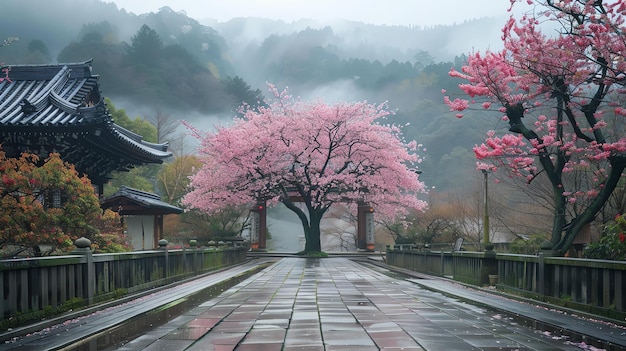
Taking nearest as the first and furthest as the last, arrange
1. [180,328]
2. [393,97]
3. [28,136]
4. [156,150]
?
1. [180,328]
2. [28,136]
3. [156,150]
4. [393,97]

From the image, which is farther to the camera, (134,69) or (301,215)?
(134,69)

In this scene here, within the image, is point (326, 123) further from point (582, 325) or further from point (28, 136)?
point (582, 325)

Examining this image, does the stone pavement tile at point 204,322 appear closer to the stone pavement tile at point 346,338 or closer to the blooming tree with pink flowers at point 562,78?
the stone pavement tile at point 346,338

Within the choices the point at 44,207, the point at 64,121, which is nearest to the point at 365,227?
the point at 64,121

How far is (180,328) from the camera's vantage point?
8.95m

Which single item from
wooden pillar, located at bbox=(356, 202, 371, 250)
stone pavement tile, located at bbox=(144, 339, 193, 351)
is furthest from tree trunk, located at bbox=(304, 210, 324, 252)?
stone pavement tile, located at bbox=(144, 339, 193, 351)

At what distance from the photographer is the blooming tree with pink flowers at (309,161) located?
39750 millimetres

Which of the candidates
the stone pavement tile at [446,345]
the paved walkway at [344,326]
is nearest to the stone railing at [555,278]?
the paved walkway at [344,326]

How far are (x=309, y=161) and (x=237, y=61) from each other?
86168mm

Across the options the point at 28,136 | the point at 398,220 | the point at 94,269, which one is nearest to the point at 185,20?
the point at 398,220

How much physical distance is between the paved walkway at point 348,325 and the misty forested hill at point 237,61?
153ft

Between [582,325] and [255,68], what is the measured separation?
374ft

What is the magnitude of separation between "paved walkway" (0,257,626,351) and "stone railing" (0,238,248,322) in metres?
0.59

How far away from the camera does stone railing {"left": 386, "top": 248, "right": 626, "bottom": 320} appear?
382 inches
